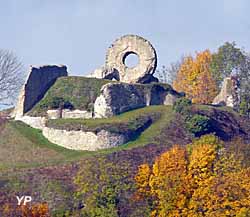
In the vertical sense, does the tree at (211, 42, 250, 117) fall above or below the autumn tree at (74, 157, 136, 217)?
above

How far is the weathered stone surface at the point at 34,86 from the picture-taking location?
7206cm

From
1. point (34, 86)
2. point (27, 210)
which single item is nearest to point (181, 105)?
point (34, 86)

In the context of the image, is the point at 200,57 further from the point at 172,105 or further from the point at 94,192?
the point at 94,192

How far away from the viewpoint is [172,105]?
7181 cm

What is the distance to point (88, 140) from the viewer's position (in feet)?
216

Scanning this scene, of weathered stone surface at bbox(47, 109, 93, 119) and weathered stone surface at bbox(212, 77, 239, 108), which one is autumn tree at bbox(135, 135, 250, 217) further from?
weathered stone surface at bbox(212, 77, 239, 108)

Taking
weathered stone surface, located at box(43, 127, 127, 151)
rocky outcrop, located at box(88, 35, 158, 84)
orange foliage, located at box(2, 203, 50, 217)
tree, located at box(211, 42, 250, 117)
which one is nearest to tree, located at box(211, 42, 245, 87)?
tree, located at box(211, 42, 250, 117)

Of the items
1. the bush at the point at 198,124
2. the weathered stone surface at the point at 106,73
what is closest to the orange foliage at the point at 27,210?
the bush at the point at 198,124

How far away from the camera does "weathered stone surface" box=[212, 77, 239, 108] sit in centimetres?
7619

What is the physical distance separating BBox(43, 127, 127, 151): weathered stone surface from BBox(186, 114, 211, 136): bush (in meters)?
5.02

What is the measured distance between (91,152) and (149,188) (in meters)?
9.30

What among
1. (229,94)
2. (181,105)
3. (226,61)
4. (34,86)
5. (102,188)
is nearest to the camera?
(102,188)

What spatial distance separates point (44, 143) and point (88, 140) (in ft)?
9.68

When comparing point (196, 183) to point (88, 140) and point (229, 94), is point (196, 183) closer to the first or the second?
point (88, 140)
